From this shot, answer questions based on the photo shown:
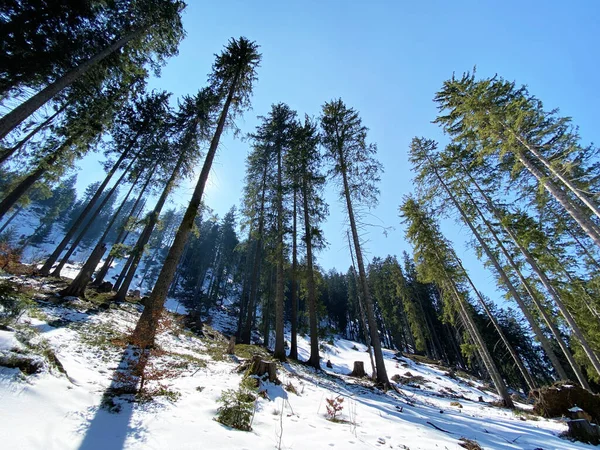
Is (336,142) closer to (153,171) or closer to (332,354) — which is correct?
(153,171)

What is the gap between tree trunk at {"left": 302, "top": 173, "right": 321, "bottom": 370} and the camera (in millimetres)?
12633

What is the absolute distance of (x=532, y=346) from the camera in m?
33.4

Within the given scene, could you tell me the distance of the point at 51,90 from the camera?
7.80 meters

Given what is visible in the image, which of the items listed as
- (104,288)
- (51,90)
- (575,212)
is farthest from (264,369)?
(104,288)

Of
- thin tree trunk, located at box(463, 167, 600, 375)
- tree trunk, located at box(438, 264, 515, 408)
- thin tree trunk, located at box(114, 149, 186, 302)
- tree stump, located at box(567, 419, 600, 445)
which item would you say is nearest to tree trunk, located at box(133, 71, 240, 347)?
thin tree trunk, located at box(114, 149, 186, 302)

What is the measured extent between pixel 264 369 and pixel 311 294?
667 cm

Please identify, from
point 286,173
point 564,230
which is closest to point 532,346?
point 564,230

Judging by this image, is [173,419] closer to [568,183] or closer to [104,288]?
[568,183]

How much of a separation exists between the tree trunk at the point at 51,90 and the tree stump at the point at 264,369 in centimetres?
955

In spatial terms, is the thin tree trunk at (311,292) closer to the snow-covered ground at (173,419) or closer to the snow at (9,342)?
the snow-covered ground at (173,419)

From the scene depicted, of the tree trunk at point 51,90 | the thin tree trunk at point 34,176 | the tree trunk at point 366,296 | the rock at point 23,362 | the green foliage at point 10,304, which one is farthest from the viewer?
the thin tree trunk at point 34,176

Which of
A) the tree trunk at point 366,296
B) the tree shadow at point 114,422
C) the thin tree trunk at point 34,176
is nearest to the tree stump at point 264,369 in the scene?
the tree shadow at point 114,422

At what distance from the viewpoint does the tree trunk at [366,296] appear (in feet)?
34.7

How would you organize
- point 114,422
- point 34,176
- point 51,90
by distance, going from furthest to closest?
point 34,176, point 51,90, point 114,422
